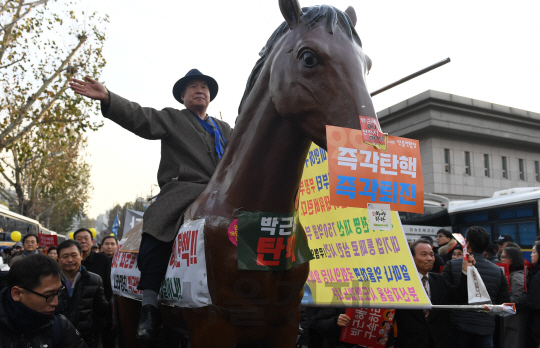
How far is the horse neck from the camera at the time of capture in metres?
2.46

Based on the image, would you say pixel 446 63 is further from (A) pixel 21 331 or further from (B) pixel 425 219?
(B) pixel 425 219

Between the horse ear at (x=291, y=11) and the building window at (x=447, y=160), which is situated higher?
the building window at (x=447, y=160)

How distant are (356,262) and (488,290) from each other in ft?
7.70

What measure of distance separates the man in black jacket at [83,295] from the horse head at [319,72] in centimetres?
324

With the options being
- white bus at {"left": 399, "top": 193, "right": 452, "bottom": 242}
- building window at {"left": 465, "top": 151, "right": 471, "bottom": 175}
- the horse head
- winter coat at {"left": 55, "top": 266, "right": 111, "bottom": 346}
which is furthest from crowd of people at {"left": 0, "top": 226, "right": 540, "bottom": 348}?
building window at {"left": 465, "top": 151, "right": 471, "bottom": 175}

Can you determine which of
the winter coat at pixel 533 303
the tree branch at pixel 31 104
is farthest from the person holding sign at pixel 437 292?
the tree branch at pixel 31 104

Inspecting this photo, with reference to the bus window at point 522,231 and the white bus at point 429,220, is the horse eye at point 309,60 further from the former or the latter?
the white bus at point 429,220

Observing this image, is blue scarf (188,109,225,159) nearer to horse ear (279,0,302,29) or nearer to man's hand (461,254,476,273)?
horse ear (279,0,302,29)

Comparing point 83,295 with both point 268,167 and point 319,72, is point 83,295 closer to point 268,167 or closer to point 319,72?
point 268,167

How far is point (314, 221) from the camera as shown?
4.04 m

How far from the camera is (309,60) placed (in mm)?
2301

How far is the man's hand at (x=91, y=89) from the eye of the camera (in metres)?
2.89

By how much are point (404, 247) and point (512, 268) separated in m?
3.73

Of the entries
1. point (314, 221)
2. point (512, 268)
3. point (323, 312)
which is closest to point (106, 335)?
point (323, 312)
